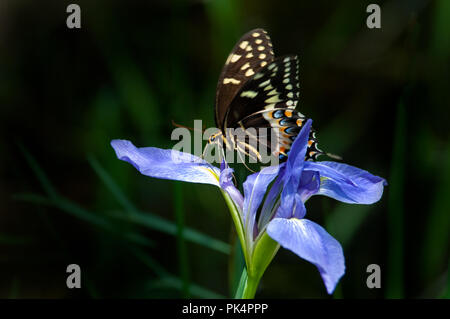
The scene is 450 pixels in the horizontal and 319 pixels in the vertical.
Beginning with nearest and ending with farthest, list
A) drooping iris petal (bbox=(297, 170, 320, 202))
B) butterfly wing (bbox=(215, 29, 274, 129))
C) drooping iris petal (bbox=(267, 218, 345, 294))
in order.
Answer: drooping iris petal (bbox=(267, 218, 345, 294)) → drooping iris petal (bbox=(297, 170, 320, 202)) → butterfly wing (bbox=(215, 29, 274, 129))

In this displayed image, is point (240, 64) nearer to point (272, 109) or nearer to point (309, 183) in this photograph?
point (272, 109)

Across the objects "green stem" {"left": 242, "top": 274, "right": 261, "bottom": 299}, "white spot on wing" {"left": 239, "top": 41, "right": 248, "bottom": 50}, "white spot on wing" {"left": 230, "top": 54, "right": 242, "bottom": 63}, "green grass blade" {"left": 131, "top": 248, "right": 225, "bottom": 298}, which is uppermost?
"white spot on wing" {"left": 239, "top": 41, "right": 248, "bottom": 50}

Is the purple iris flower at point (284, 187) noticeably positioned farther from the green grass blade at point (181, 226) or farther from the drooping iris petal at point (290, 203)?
the green grass blade at point (181, 226)

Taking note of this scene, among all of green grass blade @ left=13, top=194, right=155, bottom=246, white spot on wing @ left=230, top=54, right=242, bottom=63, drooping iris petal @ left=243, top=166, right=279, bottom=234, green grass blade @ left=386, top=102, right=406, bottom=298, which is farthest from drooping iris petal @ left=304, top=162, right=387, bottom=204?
green grass blade @ left=13, top=194, right=155, bottom=246

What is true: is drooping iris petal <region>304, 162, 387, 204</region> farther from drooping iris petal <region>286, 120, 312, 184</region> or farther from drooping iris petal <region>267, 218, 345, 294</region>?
drooping iris petal <region>267, 218, 345, 294</region>

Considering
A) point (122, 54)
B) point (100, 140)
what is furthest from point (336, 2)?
point (100, 140)

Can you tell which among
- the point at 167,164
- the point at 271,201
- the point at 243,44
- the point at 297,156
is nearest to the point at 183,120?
the point at 243,44

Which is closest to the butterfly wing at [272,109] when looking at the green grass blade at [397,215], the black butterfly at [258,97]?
the black butterfly at [258,97]
